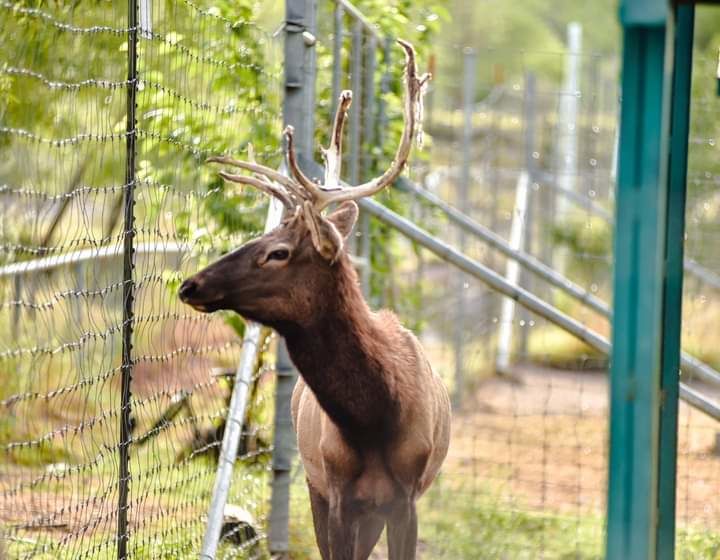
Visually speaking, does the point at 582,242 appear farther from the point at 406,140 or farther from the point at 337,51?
the point at 406,140

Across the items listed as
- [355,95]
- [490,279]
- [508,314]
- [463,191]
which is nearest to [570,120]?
[508,314]

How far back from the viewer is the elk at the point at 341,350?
13.8 feet

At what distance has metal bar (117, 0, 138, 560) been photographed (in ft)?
13.6

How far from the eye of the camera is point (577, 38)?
15430mm

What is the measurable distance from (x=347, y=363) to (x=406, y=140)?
2.47 feet

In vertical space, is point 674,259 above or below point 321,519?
above

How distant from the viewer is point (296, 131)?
18.4 feet

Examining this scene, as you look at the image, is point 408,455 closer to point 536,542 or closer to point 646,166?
point 646,166

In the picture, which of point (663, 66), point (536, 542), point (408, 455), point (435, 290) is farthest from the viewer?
point (435, 290)

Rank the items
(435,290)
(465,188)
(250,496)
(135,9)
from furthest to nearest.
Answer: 1. (435,290)
2. (465,188)
3. (250,496)
4. (135,9)

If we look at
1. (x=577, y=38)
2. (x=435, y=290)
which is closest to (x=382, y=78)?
(x=435, y=290)

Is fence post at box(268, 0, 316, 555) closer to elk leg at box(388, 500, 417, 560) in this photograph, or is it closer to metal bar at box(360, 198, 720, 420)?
metal bar at box(360, 198, 720, 420)

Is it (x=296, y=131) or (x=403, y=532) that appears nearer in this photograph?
(x=403, y=532)

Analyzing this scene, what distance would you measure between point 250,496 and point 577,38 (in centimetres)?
1063
